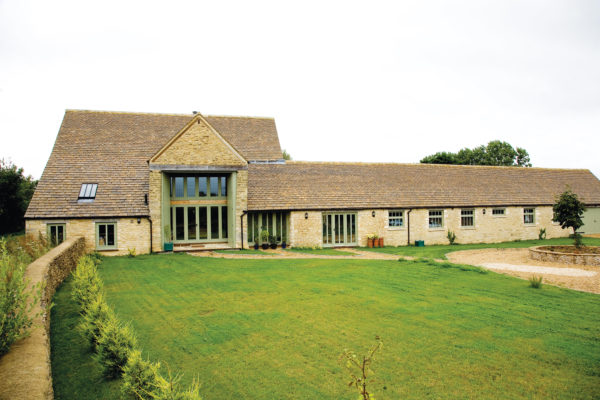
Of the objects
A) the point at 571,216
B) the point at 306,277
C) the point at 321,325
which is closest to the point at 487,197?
the point at 571,216

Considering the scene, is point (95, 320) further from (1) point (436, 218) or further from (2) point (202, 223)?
(1) point (436, 218)

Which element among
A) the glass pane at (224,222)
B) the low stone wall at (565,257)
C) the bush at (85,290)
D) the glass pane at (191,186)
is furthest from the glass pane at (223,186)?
the low stone wall at (565,257)

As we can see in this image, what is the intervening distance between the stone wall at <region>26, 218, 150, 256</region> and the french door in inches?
433

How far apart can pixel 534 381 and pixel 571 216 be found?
52.1 ft

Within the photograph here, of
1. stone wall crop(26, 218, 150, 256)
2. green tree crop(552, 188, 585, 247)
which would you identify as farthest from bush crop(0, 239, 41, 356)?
green tree crop(552, 188, 585, 247)

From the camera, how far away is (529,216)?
1160 inches

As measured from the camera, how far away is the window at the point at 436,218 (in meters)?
26.8

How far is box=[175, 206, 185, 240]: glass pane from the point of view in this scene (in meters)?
23.9

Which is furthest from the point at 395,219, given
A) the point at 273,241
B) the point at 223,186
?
the point at 223,186

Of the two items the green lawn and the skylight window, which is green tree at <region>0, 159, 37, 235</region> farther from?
the green lawn

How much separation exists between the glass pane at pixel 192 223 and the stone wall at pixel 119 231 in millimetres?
3078

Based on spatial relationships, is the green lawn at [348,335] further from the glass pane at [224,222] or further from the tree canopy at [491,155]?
the tree canopy at [491,155]

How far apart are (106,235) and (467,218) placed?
24.0m

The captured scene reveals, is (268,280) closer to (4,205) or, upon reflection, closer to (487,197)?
(487,197)
